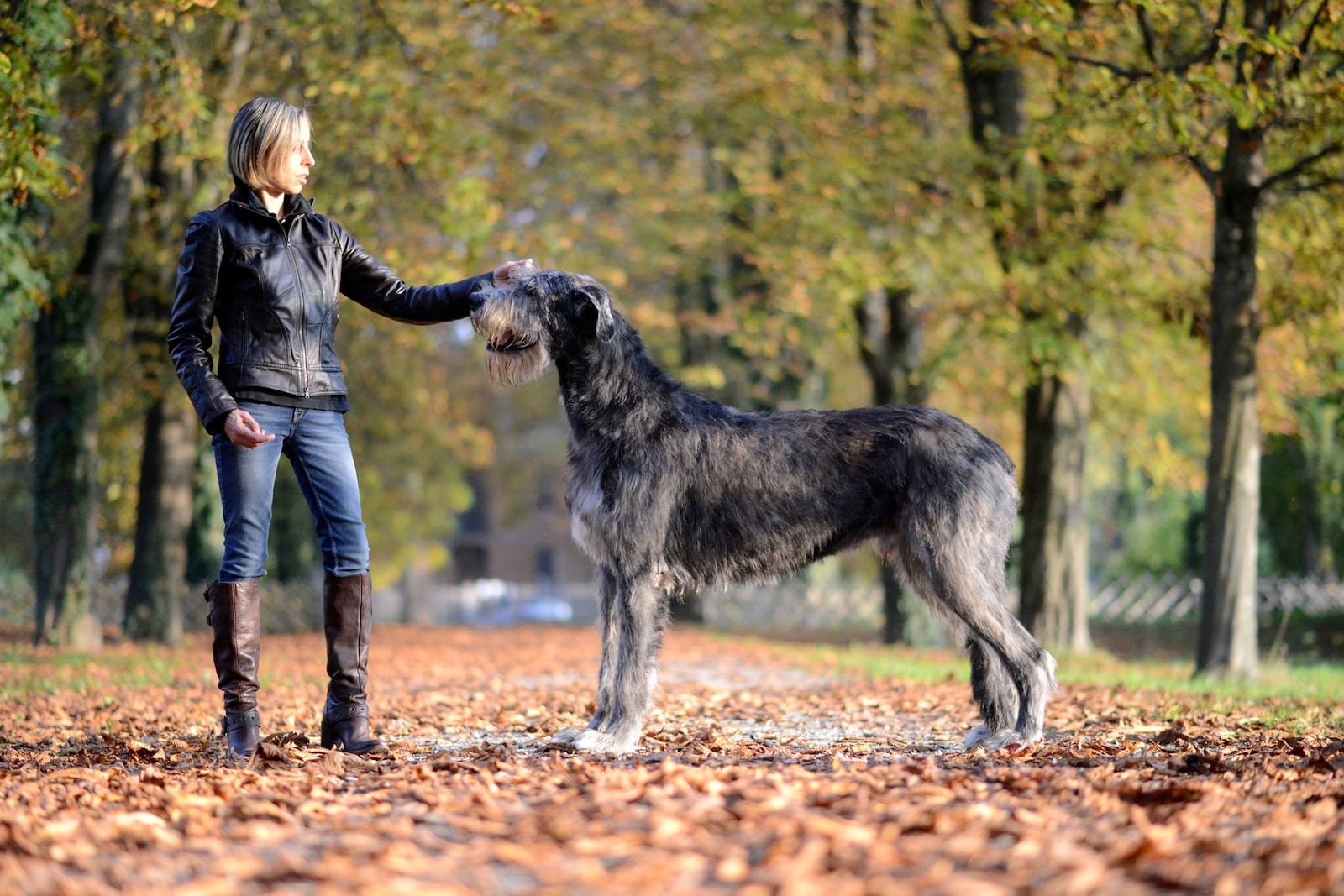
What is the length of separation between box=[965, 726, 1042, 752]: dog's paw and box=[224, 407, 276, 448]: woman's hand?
3.42m

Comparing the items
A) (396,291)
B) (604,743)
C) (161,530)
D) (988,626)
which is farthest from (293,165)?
(161,530)

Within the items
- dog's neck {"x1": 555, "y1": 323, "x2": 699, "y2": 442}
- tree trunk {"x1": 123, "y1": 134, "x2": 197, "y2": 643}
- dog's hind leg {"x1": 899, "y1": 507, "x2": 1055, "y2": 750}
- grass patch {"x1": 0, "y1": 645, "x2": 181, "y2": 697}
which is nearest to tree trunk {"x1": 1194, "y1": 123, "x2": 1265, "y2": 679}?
dog's hind leg {"x1": 899, "y1": 507, "x2": 1055, "y2": 750}

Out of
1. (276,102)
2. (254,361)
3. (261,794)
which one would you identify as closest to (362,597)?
(254,361)

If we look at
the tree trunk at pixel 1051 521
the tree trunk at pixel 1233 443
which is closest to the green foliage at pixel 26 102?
the tree trunk at pixel 1233 443

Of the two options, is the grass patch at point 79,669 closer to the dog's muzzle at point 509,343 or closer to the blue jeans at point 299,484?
the blue jeans at point 299,484

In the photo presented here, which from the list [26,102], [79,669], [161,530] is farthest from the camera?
[161,530]

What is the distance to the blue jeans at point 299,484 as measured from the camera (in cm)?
541

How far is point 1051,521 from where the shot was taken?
14.1 m

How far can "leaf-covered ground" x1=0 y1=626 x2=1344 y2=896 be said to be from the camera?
10.5ft

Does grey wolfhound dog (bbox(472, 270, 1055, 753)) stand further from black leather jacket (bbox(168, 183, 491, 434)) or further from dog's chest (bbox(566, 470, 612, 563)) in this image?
black leather jacket (bbox(168, 183, 491, 434))

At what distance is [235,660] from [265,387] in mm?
1191

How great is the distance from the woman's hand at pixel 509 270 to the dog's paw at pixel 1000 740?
3022mm

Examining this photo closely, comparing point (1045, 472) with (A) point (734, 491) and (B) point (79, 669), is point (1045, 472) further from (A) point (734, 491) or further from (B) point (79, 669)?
(B) point (79, 669)

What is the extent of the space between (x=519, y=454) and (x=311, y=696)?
93.8 ft
